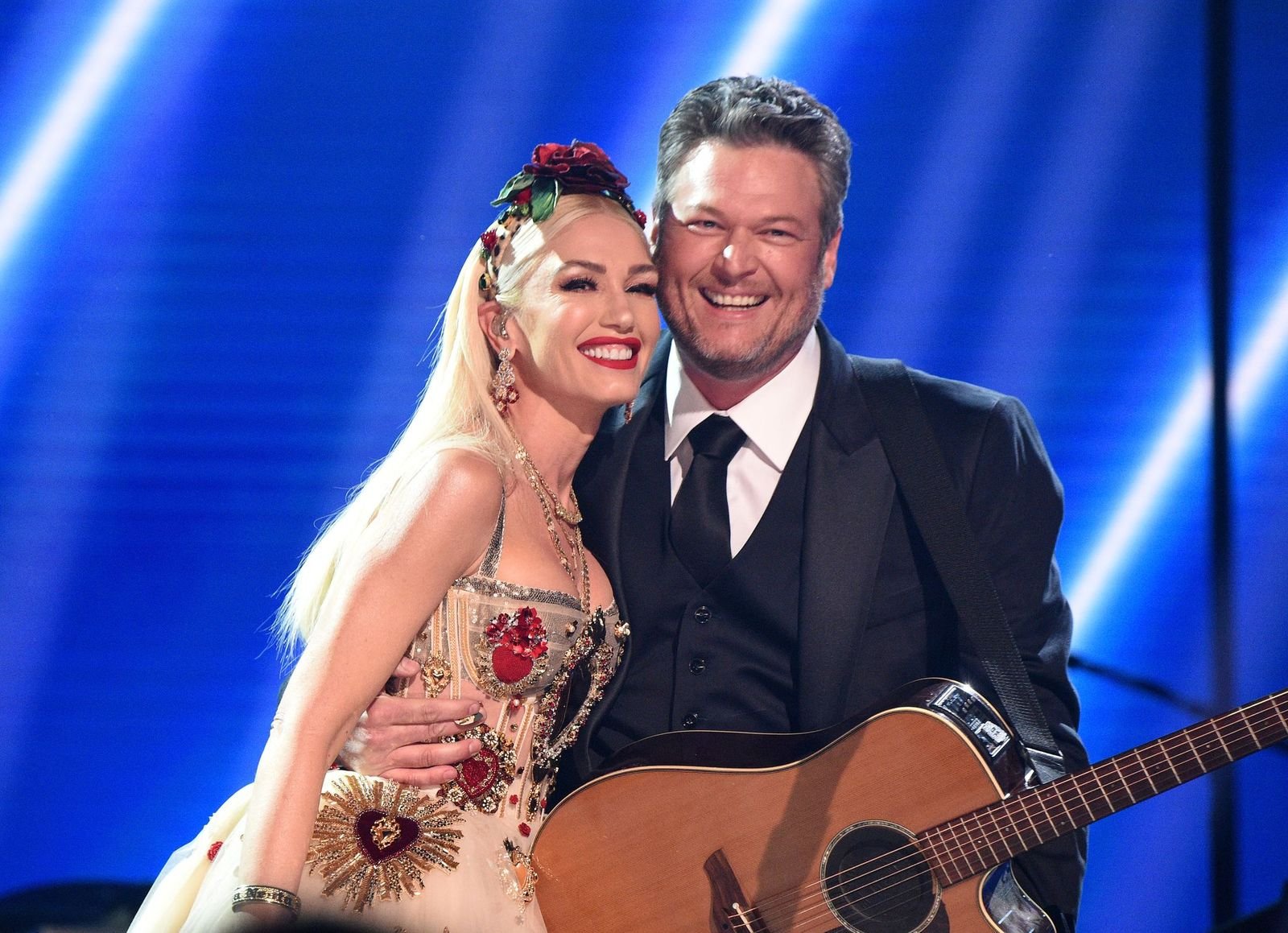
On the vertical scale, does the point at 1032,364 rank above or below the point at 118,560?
above

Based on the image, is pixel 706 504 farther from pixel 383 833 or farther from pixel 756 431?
pixel 383 833

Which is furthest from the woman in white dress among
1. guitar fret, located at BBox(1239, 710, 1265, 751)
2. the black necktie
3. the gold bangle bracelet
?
guitar fret, located at BBox(1239, 710, 1265, 751)

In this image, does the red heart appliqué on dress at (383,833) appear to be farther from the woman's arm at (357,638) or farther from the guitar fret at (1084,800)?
the guitar fret at (1084,800)

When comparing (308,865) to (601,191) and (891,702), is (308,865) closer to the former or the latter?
(891,702)

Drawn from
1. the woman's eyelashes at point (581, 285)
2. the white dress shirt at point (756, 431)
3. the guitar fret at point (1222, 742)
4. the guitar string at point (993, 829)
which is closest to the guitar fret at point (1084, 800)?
the guitar string at point (993, 829)

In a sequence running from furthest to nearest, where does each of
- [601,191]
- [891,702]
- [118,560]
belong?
[118,560]
[601,191]
[891,702]

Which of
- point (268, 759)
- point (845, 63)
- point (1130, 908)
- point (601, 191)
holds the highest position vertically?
point (845, 63)

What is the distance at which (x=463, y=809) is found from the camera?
2418 millimetres

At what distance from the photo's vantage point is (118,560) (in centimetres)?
352

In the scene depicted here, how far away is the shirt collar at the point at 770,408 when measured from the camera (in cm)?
286

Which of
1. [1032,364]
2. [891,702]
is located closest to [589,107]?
[1032,364]

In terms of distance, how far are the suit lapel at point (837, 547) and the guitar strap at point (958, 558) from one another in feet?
0.15

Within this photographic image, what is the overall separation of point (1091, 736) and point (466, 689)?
2067 mm

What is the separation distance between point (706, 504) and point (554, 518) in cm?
36
